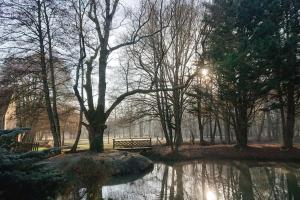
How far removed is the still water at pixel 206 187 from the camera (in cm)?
985

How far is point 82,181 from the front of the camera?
854 cm

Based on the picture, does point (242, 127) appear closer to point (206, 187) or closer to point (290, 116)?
point (290, 116)

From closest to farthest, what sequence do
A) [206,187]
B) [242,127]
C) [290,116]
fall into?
[206,187]
[290,116]
[242,127]

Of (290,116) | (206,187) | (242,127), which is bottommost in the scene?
(206,187)

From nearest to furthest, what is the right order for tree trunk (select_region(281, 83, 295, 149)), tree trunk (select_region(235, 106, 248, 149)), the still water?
the still water, tree trunk (select_region(281, 83, 295, 149)), tree trunk (select_region(235, 106, 248, 149))

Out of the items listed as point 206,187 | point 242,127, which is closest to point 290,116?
point 242,127

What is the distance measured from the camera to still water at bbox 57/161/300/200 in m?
9.85

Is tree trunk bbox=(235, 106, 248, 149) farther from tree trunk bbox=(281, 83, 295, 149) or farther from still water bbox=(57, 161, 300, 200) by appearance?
still water bbox=(57, 161, 300, 200)

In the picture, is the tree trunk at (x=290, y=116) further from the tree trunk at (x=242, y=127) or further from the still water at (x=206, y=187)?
the still water at (x=206, y=187)

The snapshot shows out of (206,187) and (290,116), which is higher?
(290,116)

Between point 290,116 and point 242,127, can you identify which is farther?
point 242,127

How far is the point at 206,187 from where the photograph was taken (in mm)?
11828

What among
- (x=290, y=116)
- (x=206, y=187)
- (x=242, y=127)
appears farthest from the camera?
(x=242, y=127)

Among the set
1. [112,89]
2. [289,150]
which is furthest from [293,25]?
[112,89]
